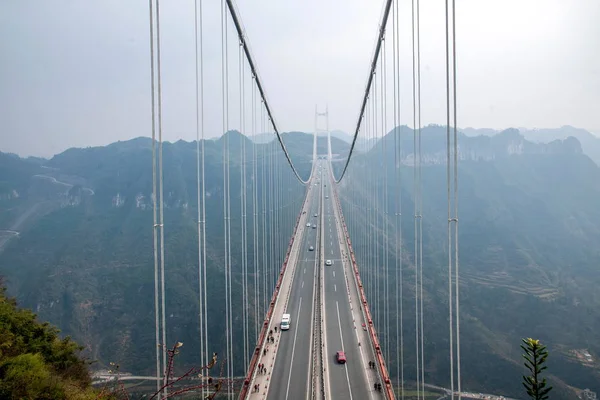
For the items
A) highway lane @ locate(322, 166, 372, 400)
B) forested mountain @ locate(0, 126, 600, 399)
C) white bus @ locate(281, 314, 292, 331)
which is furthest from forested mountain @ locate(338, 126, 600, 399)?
white bus @ locate(281, 314, 292, 331)

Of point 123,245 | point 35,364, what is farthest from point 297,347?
point 123,245

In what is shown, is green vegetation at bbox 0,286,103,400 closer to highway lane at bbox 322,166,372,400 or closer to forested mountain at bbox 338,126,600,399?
highway lane at bbox 322,166,372,400

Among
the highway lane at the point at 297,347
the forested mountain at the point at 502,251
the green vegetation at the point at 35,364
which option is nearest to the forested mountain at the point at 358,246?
the forested mountain at the point at 502,251

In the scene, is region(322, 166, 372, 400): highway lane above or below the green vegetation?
below

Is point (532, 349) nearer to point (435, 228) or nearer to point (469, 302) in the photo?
point (469, 302)

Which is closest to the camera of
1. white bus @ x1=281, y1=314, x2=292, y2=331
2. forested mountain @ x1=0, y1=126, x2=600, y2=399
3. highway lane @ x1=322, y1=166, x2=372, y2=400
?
highway lane @ x1=322, y1=166, x2=372, y2=400

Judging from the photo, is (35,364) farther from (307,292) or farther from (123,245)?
(123,245)

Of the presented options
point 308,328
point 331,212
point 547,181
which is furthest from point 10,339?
point 547,181

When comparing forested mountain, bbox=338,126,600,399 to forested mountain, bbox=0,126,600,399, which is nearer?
forested mountain, bbox=338,126,600,399
